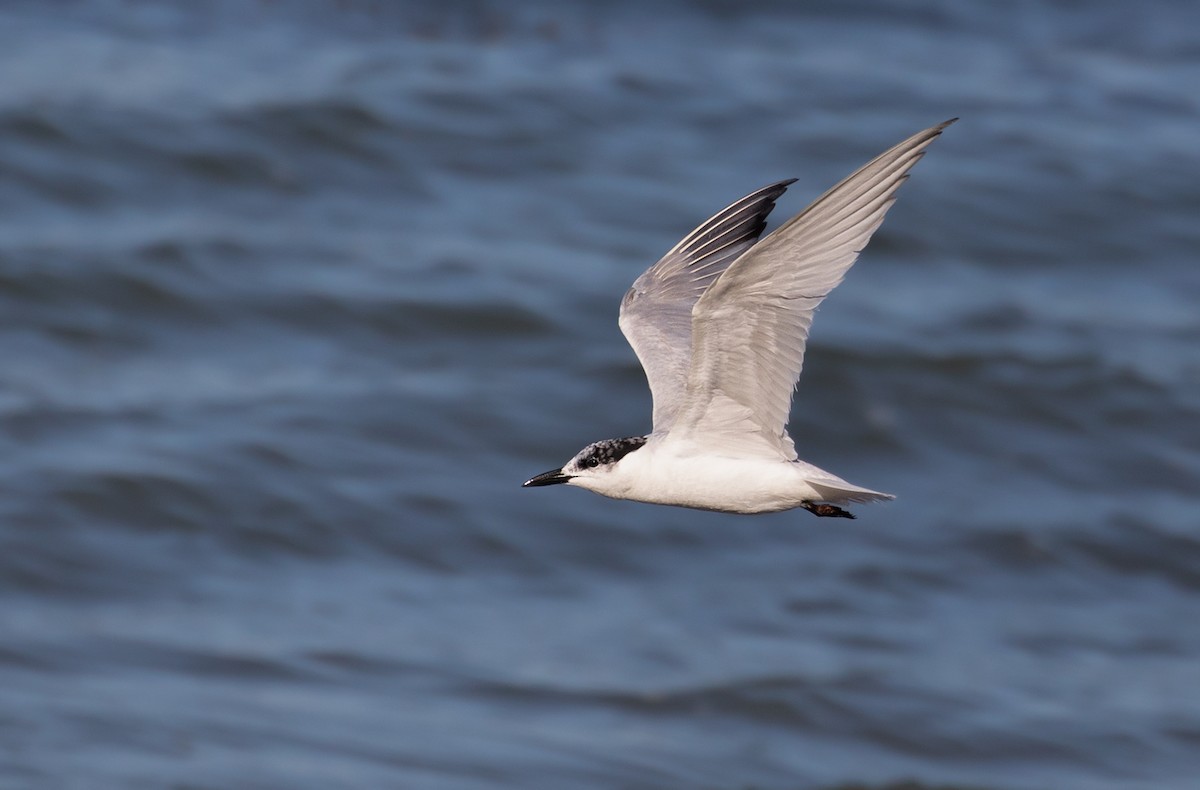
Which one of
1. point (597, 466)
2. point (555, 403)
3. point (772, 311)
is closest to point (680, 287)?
point (597, 466)

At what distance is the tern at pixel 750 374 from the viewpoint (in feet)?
18.2

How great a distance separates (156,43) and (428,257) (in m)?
5.63

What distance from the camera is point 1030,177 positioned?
21.5 meters

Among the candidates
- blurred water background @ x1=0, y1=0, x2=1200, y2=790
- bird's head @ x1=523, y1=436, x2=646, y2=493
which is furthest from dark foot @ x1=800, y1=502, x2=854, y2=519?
blurred water background @ x1=0, y1=0, x2=1200, y2=790

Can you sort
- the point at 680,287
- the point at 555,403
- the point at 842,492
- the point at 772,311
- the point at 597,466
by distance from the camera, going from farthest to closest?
the point at 555,403 → the point at 680,287 → the point at 597,466 → the point at 842,492 → the point at 772,311

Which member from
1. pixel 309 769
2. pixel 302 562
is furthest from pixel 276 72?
pixel 309 769

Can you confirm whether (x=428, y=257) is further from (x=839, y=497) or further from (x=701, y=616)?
(x=839, y=497)

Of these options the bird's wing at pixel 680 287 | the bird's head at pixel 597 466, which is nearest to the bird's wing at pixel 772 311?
the bird's head at pixel 597 466

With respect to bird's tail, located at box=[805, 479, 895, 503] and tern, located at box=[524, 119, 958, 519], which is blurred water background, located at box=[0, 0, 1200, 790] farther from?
bird's tail, located at box=[805, 479, 895, 503]

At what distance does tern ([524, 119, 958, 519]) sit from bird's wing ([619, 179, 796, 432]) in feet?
0.03

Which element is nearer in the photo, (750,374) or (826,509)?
(750,374)

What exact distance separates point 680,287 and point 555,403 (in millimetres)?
9101

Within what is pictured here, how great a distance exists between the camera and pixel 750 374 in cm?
598

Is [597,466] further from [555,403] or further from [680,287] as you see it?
[555,403]
